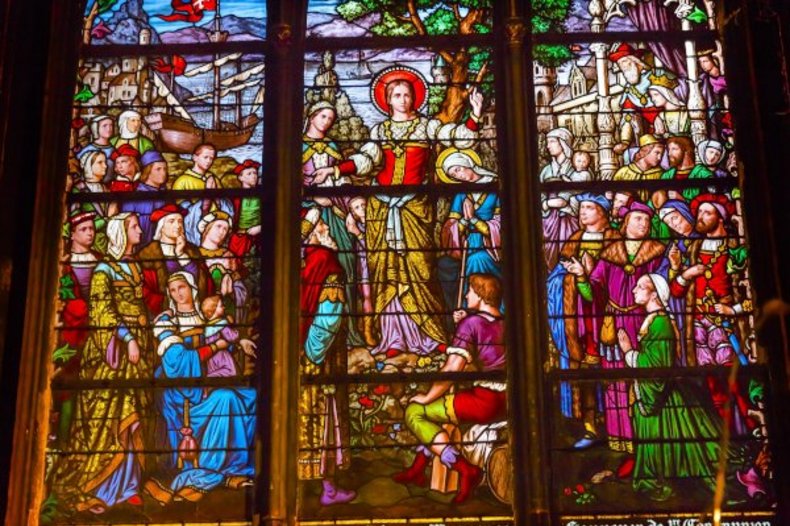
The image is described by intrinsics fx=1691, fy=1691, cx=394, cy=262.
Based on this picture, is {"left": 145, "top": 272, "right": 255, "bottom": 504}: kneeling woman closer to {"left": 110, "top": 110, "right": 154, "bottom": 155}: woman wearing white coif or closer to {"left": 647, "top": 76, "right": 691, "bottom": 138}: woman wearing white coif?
{"left": 110, "top": 110, "right": 154, "bottom": 155}: woman wearing white coif

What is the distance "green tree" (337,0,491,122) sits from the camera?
10.1 metres

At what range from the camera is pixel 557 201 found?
9.68 metres

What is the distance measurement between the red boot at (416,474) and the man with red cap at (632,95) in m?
2.18

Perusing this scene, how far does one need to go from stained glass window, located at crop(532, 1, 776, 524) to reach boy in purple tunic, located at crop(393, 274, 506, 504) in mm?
299

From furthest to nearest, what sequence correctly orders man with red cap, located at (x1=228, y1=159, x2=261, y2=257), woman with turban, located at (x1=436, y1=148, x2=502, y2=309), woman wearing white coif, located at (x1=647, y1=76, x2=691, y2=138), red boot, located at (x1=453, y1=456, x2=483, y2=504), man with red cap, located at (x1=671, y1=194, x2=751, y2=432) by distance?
woman wearing white coif, located at (x1=647, y1=76, x2=691, y2=138)
man with red cap, located at (x1=228, y1=159, x2=261, y2=257)
woman with turban, located at (x1=436, y1=148, x2=502, y2=309)
man with red cap, located at (x1=671, y1=194, x2=751, y2=432)
red boot, located at (x1=453, y1=456, x2=483, y2=504)

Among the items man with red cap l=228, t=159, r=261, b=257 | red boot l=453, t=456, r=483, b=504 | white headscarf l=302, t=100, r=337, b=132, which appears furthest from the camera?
white headscarf l=302, t=100, r=337, b=132

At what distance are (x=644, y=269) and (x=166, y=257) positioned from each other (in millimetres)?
2714

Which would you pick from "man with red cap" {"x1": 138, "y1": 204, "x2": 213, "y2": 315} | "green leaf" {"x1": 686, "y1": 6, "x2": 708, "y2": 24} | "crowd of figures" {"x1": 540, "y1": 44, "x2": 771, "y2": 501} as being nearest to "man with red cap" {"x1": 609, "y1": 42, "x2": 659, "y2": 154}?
"crowd of figures" {"x1": 540, "y1": 44, "x2": 771, "y2": 501}

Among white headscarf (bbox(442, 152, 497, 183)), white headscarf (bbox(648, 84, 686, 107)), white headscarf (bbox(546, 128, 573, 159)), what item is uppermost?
white headscarf (bbox(648, 84, 686, 107))

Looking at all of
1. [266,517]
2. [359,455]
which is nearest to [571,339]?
[359,455]

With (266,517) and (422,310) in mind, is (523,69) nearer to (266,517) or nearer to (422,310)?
(422,310)

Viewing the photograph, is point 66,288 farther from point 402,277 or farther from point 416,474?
point 416,474

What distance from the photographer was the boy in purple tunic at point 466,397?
9102 mm

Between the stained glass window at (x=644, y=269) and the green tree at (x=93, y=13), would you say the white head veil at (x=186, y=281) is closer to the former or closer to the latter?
the green tree at (x=93, y=13)
